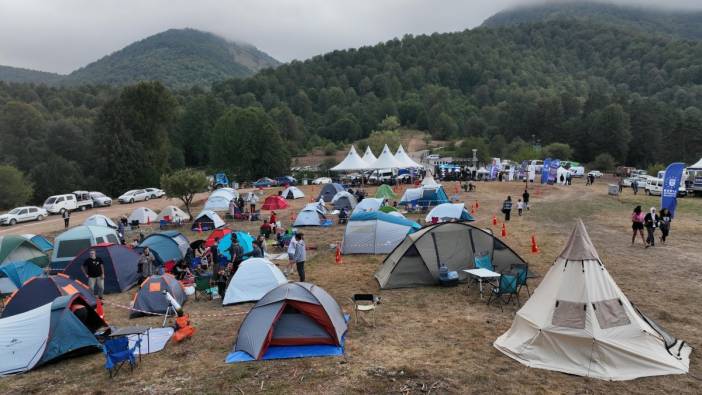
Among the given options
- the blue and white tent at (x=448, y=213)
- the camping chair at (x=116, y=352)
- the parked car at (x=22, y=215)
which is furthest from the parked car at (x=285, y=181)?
the camping chair at (x=116, y=352)

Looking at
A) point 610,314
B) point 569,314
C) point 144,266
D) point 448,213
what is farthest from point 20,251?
point 610,314

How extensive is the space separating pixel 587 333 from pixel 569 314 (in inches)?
15.8

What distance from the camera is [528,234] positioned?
19.4 m

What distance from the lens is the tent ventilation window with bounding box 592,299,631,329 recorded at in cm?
767

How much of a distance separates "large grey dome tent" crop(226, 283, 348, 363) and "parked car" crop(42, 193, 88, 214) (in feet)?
101

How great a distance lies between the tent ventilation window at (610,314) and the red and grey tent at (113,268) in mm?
12202

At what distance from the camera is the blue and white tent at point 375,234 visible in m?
16.7

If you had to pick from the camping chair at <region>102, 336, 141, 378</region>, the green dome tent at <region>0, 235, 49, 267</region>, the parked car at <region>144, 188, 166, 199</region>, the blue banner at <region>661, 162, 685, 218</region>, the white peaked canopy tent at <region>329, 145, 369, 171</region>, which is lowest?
the parked car at <region>144, 188, 166, 199</region>

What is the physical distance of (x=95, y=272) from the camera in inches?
491

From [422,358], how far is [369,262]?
7.40 m

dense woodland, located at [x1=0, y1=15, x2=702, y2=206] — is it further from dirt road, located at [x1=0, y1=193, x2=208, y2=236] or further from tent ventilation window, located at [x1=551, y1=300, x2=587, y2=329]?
tent ventilation window, located at [x1=551, y1=300, x2=587, y2=329]

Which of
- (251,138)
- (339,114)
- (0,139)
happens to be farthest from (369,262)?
(339,114)

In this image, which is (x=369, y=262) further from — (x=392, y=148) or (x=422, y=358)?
(x=392, y=148)

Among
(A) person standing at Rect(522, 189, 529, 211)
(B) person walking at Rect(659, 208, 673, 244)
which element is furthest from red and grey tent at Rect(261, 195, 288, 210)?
(B) person walking at Rect(659, 208, 673, 244)
